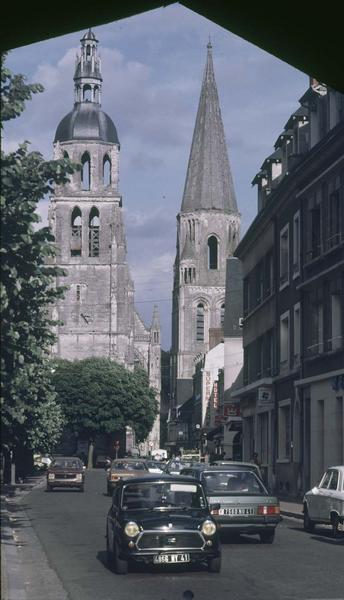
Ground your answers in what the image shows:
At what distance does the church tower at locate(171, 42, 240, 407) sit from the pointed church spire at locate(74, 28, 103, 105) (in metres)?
22.7

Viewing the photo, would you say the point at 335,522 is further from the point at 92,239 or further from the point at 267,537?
the point at 92,239

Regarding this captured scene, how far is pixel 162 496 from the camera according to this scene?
17.1 metres

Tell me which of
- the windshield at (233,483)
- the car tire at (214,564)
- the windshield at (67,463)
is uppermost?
the windshield at (233,483)

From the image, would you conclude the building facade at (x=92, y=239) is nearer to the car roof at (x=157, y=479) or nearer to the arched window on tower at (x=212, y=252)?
the arched window on tower at (x=212, y=252)

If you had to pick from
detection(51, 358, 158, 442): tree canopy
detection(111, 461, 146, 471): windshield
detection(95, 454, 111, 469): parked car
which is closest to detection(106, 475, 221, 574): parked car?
detection(111, 461, 146, 471): windshield

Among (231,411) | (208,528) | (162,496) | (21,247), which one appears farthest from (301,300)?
(21,247)

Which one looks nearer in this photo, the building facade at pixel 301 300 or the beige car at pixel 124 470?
the building facade at pixel 301 300

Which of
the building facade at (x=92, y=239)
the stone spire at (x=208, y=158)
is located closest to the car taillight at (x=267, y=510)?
the building facade at (x=92, y=239)

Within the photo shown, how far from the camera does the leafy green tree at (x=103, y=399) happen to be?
374ft

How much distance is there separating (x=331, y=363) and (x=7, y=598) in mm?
25804

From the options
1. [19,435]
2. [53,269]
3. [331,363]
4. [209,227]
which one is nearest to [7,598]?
[53,269]

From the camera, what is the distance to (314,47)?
4297mm

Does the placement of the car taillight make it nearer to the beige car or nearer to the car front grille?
the car front grille

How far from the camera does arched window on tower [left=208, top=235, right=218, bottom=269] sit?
166m
